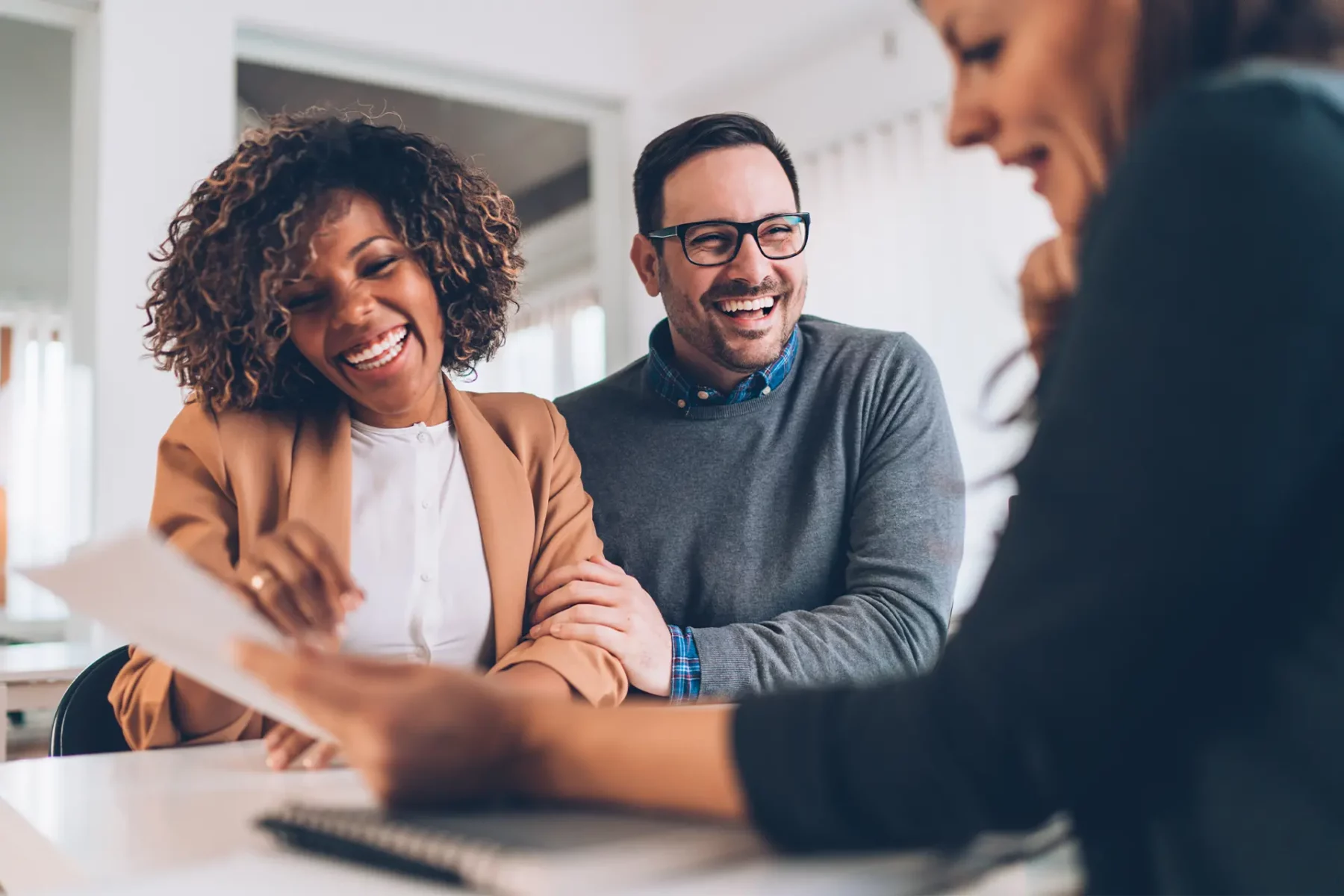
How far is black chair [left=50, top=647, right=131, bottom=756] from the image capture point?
1.33 meters

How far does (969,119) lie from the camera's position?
688 mm

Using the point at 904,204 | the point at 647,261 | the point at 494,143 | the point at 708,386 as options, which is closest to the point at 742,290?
the point at 708,386

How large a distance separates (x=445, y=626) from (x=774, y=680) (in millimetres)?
444

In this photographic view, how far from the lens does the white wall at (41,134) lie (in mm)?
3299

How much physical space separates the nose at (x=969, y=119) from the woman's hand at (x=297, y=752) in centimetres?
71

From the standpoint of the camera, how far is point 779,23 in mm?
3605

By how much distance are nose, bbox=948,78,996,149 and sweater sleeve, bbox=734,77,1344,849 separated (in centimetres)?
19

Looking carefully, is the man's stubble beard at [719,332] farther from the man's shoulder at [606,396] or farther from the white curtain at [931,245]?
the white curtain at [931,245]

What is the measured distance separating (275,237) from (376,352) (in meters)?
0.17

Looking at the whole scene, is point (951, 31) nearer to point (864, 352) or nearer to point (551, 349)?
point (864, 352)

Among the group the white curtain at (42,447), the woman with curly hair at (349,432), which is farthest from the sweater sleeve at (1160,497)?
the white curtain at (42,447)

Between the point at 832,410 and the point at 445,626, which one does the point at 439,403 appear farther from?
the point at 832,410

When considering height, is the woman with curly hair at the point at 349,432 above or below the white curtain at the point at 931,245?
below

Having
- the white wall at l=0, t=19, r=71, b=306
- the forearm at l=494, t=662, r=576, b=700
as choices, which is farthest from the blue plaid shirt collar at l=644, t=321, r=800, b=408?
the white wall at l=0, t=19, r=71, b=306
